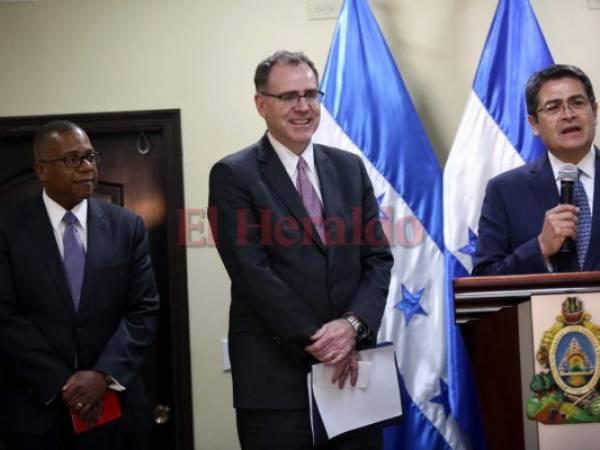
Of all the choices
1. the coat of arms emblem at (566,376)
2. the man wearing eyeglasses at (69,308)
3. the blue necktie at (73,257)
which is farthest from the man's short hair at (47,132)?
the coat of arms emblem at (566,376)

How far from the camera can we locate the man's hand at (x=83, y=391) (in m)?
2.63

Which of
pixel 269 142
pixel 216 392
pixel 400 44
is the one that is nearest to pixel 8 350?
pixel 269 142

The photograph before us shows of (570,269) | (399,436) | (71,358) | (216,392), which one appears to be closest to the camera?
(570,269)

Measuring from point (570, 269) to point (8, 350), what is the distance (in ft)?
5.86

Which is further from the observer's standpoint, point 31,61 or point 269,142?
point 31,61

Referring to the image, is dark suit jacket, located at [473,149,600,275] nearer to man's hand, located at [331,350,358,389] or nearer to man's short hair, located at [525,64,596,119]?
man's short hair, located at [525,64,596,119]

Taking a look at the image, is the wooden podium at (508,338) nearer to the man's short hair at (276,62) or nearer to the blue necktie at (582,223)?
the blue necktie at (582,223)

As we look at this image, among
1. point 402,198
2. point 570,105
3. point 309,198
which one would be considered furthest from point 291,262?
point 402,198

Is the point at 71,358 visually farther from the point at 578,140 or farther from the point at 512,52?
the point at 512,52

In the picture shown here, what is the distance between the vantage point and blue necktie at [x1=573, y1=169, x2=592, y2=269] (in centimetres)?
245

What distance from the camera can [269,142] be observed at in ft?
8.41

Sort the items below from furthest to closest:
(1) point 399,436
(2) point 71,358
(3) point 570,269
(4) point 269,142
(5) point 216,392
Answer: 1. (5) point 216,392
2. (1) point 399,436
3. (2) point 71,358
4. (4) point 269,142
5. (3) point 570,269

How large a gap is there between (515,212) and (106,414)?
149cm

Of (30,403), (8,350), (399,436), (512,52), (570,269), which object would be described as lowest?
(399,436)
